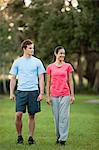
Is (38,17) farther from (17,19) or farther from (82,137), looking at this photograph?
(82,137)

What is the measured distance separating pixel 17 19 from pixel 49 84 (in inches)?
868

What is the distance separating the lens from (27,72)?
11.5 metres

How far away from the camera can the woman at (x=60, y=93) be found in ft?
37.9

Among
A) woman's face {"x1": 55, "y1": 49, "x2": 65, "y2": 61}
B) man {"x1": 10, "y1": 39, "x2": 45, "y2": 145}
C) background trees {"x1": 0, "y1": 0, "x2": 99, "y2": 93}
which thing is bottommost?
man {"x1": 10, "y1": 39, "x2": 45, "y2": 145}

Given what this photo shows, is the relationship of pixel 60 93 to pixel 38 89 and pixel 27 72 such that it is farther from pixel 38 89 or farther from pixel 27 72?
pixel 27 72

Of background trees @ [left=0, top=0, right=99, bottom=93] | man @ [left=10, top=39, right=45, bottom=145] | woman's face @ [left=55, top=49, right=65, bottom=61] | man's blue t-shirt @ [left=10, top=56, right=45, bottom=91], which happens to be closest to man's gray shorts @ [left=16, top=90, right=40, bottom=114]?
man @ [left=10, top=39, right=45, bottom=145]

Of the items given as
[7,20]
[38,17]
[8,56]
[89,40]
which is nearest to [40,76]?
[7,20]

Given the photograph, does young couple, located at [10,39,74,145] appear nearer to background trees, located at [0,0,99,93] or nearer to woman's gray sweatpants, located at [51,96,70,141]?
woman's gray sweatpants, located at [51,96,70,141]

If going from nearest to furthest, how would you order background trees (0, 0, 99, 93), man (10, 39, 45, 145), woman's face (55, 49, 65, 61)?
man (10, 39, 45, 145) → woman's face (55, 49, 65, 61) → background trees (0, 0, 99, 93)

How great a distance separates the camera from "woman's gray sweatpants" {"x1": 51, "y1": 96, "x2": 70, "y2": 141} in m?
11.5

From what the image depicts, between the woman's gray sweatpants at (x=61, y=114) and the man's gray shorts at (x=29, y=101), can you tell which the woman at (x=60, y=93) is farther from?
the man's gray shorts at (x=29, y=101)

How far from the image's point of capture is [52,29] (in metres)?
36.1

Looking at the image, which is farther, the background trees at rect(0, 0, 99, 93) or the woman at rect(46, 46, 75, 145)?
the background trees at rect(0, 0, 99, 93)

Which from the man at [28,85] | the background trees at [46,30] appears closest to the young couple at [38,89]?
the man at [28,85]
